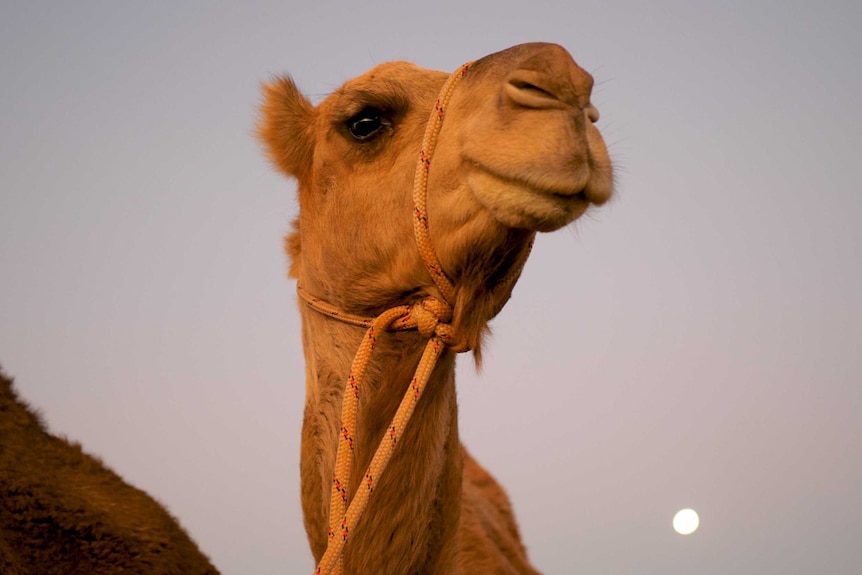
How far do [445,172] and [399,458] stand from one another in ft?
2.87

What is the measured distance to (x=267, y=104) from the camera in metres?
3.34

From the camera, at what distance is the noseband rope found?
8.01 ft

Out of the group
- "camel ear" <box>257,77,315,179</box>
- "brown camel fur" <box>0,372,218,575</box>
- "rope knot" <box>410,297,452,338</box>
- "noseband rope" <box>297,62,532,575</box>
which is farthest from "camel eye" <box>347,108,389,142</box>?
"brown camel fur" <box>0,372,218,575</box>

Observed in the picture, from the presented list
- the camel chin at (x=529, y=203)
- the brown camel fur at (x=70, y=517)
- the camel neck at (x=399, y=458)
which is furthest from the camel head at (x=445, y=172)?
the brown camel fur at (x=70, y=517)

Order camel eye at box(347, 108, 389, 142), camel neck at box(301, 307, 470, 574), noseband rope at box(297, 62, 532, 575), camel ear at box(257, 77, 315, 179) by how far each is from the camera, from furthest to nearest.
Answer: camel ear at box(257, 77, 315, 179), camel eye at box(347, 108, 389, 142), camel neck at box(301, 307, 470, 574), noseband rope at box(297, 62, 532, 575)

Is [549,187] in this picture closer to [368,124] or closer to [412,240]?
[412,240]

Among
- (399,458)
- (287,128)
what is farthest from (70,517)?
(287,128)

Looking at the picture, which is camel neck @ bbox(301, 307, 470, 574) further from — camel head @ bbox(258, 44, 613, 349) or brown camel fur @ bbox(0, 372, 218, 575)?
brown camel fur @ bbox(0, 372, 218, 575)

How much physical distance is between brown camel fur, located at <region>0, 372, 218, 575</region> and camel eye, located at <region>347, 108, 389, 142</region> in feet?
4.84

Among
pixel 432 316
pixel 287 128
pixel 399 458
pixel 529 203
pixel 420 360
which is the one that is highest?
pixel 287 128

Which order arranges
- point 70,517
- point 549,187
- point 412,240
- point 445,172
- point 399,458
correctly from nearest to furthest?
point 549,187 → point 445,172 → point 412,240 → point 399,458 → point 70,517

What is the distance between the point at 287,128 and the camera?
10.6 feet

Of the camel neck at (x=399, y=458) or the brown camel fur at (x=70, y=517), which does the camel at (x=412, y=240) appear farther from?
the brown camel fur at (x=70, y=517)

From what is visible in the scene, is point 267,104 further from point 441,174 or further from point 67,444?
point 67,444
